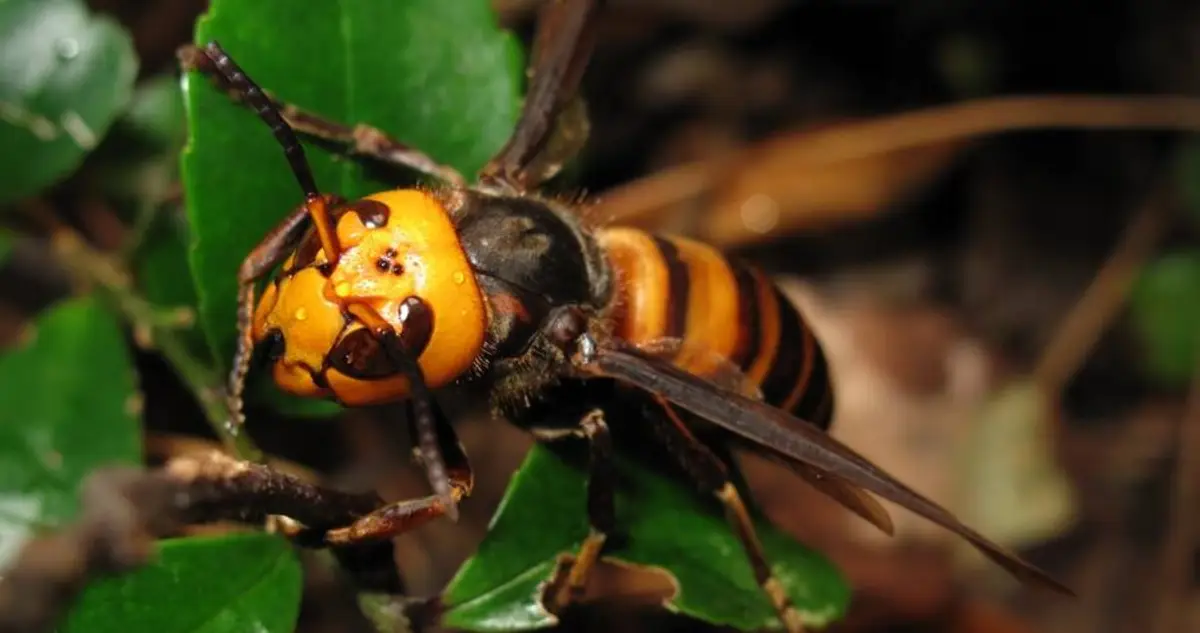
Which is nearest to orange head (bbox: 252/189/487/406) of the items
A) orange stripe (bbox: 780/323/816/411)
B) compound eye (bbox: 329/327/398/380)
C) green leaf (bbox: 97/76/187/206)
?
compound eye (bbox: 329/327/398/380)

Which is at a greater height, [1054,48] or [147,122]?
[1054,48]

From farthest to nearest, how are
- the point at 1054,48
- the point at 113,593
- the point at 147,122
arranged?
the point at 1054,48, the point at 147,122, the point at 113,593

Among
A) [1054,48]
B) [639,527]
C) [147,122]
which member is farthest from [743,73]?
[639,527]

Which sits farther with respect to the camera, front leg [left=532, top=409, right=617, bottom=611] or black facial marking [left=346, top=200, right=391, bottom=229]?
front leg [left=532, top=409, right=617, bottom=611]

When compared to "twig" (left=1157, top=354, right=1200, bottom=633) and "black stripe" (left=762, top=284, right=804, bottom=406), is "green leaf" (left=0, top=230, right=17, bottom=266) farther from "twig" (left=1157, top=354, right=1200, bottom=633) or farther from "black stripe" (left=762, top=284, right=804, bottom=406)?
"twig" (left=1157, top=354, right=1200, bottom=633)

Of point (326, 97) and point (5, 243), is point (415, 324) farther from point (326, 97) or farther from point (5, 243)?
point (5, 243)

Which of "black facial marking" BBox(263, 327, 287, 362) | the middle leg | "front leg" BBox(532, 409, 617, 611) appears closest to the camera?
"black facial marking" BBox(263, 327, 287, 362)

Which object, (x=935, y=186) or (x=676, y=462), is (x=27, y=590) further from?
(x=935, y=186)

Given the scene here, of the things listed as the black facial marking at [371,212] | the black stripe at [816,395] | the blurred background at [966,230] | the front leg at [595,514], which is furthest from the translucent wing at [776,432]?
the blurred background at [966,230]
